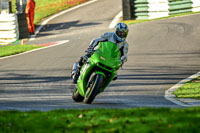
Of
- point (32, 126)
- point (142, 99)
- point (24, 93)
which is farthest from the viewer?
point (24, 93)

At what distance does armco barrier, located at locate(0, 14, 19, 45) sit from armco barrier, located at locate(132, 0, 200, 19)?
7.26 metres

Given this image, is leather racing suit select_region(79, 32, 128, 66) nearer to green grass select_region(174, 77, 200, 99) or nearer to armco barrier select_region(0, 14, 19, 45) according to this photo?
green grass select_region(174, 77, 200, 99)

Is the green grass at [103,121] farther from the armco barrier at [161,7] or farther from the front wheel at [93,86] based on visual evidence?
the armco barrier at [161,7]

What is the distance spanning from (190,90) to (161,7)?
615 inches

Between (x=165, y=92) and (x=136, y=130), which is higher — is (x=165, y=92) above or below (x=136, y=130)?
below

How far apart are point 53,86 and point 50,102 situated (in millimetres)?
2814

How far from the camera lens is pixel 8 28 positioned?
26.7 meters

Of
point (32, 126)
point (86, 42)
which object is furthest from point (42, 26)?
point (32, 126)

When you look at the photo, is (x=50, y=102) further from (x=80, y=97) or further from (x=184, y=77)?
(x=184, y=77)

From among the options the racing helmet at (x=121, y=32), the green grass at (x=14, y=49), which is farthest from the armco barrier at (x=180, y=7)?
the racing helmet at (x=121, y=32)

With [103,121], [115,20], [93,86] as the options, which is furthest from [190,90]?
[115,20]

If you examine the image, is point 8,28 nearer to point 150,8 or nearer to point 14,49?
point 14,49

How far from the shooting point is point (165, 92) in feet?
41.3

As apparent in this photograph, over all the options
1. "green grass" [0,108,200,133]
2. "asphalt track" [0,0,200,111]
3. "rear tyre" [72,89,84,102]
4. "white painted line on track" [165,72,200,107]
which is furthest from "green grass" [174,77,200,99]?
"green grass" [0,108,200,133]
